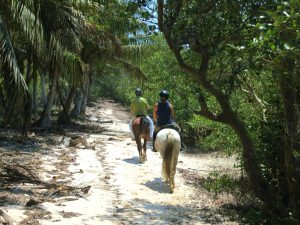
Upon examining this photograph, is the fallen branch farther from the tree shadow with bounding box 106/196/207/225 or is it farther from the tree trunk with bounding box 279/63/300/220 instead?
the tree trunk with bounding box 279/63/300/220

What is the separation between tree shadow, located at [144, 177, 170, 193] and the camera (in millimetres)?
8891

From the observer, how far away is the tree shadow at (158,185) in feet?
29.2

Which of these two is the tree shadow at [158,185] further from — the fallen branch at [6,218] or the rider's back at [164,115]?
the fallen branch at [6,218]

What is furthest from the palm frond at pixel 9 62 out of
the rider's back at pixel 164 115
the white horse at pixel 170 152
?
the rider's back at pixel 164 115

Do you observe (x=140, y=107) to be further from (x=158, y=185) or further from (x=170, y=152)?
(x=170, y=152)

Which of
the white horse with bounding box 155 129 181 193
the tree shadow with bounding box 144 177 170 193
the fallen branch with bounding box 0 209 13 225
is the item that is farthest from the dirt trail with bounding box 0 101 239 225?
the white horse with bounding box 155 129 181 193

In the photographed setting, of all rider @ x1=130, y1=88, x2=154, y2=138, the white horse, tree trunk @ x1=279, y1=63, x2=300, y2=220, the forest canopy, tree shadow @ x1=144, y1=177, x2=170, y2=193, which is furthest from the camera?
rider @ x1=130, y1=88, x2=154, y2=138

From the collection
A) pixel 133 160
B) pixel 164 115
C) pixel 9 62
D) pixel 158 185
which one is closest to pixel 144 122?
pixel 133 160

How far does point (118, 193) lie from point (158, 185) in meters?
1.30

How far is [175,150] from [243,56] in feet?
11.7

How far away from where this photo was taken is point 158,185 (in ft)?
30.6

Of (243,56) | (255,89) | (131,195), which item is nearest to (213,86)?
(243,56)

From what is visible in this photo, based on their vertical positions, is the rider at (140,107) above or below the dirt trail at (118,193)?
above

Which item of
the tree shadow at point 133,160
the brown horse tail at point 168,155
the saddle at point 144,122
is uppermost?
the saddle at point 144,122
